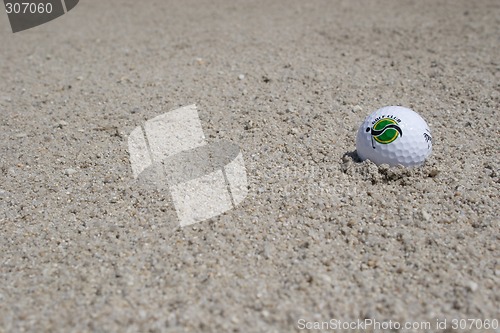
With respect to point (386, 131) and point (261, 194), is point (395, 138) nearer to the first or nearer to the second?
point (386, 131)

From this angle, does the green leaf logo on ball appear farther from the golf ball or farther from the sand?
the sand

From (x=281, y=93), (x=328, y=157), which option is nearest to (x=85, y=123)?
(x=281, y=93)

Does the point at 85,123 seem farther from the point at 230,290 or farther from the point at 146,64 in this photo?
the point at 230,290

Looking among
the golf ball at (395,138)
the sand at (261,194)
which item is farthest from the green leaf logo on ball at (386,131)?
the sand at (261,194)

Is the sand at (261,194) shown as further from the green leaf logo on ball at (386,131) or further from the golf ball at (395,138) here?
the green leaf logo on ball at (386,131)

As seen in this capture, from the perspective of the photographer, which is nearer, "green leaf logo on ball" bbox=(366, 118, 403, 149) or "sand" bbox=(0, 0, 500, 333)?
"sand" bbox=(0, 0, 500, 333)

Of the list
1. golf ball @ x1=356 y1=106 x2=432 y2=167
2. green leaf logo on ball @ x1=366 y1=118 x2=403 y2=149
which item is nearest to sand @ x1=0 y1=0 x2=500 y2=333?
golf ball @ x1=356 y1=106 x2=432 y2=167

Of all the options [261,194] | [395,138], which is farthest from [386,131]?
[261,194]
